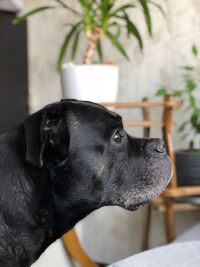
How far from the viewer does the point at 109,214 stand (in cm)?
228

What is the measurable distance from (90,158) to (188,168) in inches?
35.1

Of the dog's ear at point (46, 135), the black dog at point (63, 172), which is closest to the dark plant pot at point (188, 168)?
Result: the black dog at point (63, 172)

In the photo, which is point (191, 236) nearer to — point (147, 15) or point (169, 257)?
point (169, 257)

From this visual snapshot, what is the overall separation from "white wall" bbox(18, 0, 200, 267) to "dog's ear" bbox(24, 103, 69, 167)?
1.28m

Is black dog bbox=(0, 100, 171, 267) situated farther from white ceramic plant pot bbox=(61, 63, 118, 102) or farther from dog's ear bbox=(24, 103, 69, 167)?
white ceramic plant pot bbox=(61, 63, 118, 102)

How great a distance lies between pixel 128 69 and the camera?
2.27 m

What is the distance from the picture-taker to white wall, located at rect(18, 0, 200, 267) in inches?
86.4

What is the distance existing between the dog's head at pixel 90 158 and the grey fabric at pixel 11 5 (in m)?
1.23

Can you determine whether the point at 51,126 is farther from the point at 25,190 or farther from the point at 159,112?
the point at 159,112

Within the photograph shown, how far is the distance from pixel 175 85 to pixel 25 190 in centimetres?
145

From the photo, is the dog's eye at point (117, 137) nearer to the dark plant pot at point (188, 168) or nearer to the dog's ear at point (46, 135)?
the dog's ear at point (46, 135)

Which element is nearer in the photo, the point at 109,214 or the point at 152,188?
the point at 152,188

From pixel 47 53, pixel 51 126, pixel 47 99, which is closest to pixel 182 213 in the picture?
pixel 47 99

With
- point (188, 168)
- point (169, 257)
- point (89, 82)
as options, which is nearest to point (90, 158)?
point (169, 257)
